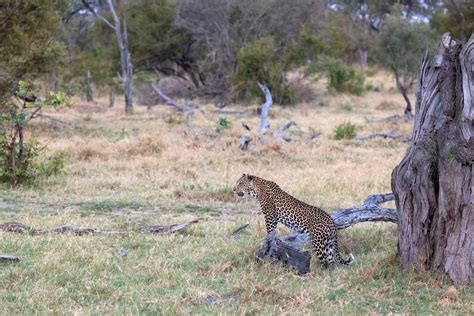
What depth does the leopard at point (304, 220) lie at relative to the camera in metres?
6.44

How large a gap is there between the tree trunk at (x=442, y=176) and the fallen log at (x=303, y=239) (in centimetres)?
91

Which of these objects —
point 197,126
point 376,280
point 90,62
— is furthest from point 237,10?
point 376,280

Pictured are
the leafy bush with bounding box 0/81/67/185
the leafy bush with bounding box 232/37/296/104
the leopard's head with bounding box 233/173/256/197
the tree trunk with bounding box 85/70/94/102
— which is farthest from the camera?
the tree trunk with bounding box 85/70/94/102

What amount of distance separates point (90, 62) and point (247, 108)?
5.94 metres

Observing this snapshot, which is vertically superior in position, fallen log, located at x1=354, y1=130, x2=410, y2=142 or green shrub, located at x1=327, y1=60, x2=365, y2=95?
green shrub, located at x1=327, y1=60, x2=365, y2=95

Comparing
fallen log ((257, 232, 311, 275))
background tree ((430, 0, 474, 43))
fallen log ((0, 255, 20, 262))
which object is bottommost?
fallen log ((0, 255, 20, 262))

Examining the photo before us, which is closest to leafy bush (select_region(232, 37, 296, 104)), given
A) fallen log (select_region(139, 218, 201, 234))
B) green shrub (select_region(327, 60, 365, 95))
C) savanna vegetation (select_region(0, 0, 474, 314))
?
savanna vegetation (select_region(0, 0, 474, 314))

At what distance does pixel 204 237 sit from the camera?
7.64 m

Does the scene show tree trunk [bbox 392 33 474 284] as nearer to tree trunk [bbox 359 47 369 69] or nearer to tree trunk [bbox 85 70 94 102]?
tree trunk [bbox 85 70 94 102]

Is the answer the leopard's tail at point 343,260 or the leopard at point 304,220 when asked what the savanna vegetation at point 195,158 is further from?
the leopard at point 304,220

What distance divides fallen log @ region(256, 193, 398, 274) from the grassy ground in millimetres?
131

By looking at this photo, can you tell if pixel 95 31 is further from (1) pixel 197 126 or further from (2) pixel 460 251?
(2) pixel 460 251

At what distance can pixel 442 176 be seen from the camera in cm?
568

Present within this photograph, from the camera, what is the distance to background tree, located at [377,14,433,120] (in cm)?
2427
